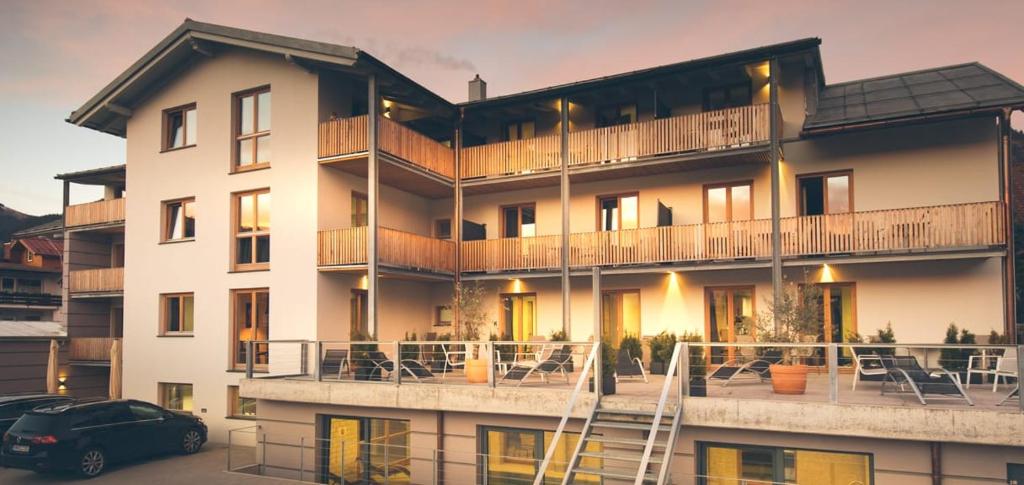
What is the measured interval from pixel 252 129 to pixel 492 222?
24.6ft

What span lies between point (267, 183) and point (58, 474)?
26.9 feet

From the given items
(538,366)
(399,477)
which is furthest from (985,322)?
(399,477)

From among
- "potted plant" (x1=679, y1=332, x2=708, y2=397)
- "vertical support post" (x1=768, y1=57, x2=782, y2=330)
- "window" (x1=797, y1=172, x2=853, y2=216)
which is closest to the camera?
"potted plant" (x1=679, y1=332, x2=708, y2=397)

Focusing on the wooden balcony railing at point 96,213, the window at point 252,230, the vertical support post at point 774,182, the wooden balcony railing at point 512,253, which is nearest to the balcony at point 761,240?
the wooden balcony railing at point 512,253

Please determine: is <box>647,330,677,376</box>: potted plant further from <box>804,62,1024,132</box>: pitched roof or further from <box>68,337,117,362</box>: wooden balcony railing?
<box>68,337,117,362</box>: wooden balcony railing

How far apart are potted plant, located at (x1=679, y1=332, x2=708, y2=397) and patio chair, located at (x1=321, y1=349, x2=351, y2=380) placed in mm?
7211

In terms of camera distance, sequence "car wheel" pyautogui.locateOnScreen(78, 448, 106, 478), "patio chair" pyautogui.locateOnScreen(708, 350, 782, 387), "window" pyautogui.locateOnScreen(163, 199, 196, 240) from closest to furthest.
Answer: "patio chair" pyautogui.locateOnScreen(708, 350, 782, 387), "car wheel" pyautogui.locateOnScreen(78, 448, 106, 478), "window" pyautogui.locateOnScreen(163, 199, 196, 240)

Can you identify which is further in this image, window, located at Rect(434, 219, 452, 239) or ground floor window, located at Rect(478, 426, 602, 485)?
window, located at Rect(434, 219, 452, 239)

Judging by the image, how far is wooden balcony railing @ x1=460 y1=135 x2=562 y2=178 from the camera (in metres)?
19.7

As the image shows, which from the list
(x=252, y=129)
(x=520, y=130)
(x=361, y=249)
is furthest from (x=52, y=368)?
(x=520, y=130)

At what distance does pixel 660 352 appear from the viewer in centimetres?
1752

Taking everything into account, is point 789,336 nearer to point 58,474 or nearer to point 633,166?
point 633,166

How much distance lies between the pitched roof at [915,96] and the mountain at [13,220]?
274ft

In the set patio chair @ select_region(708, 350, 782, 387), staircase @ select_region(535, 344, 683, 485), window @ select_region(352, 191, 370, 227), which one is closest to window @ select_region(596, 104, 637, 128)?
window @ select_region(352, 191, 370, 227)
